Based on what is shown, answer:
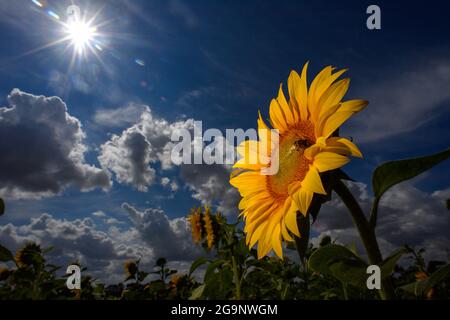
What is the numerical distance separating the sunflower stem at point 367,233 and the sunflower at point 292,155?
123mm

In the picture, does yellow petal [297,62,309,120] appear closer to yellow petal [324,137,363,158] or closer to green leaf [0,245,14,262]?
yellow petal [324,137,363,158]

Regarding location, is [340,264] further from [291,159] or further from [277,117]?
[277,117]

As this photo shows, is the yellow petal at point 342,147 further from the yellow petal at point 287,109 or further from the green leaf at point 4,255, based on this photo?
the green leaf at point 4,255

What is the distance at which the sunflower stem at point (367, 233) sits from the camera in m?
1.47

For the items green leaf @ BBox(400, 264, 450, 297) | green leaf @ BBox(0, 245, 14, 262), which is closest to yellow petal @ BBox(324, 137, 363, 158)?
green leaf @ BBox(400, 264, 450, 297)

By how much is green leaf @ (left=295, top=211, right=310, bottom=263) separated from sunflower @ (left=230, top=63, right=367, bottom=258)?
3 centimetres

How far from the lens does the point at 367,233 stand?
4.92ft

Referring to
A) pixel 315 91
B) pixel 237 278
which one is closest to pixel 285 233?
pixel 315 91

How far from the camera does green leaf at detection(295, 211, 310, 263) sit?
167 centimetres

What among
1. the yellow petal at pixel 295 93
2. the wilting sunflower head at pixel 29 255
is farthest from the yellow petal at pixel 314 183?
the wilting sunflower head at pixel 29 255

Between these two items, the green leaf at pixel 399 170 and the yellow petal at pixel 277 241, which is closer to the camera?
the green leaf at pixel 399 170

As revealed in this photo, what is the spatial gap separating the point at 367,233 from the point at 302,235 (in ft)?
0.93
